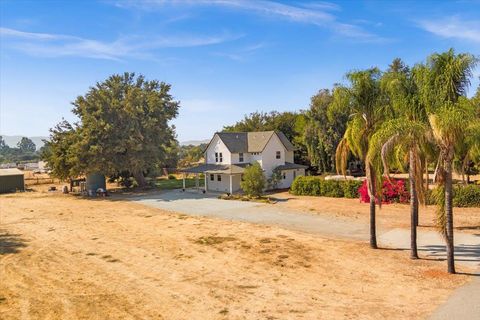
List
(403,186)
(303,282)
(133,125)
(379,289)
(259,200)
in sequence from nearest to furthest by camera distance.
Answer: (379,289), (303,282), (403,186), (259,200), (133,125)

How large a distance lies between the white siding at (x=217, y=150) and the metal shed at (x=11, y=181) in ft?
84.7

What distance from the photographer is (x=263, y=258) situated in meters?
17.3

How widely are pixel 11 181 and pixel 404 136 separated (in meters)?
50.5

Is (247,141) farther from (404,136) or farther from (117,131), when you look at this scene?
(404,136)

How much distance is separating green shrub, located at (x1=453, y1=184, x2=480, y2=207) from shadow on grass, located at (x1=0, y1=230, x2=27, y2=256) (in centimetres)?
2974

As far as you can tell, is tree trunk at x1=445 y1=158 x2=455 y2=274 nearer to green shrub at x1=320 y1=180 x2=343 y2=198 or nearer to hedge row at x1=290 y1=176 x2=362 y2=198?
hedge row at x1=290 y1=176 x2=362 y2=198

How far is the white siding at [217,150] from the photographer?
43438 millimetres

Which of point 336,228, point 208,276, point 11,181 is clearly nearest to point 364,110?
point 336,228

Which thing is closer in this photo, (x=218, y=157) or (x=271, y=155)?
(x=271, y=155)

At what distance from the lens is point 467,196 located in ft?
92.0

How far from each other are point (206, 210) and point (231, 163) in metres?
12.5

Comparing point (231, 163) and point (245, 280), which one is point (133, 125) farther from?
point (245, 280)

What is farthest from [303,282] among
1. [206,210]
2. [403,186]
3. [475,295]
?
[403,186]

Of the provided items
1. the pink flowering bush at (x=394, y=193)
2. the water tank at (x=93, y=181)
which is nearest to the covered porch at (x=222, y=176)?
the water tank at (x=93, y=181)
